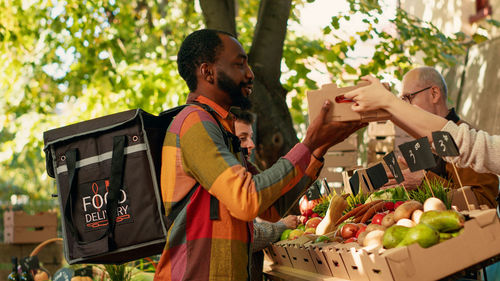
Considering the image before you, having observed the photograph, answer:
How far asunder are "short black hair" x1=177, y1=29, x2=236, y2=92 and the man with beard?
0.17 meters

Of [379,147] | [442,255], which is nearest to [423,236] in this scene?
[442,255]

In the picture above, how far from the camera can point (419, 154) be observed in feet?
8.59

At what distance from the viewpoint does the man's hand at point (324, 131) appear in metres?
2.35

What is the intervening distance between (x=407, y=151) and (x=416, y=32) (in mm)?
5110

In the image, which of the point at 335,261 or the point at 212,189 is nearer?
the point at 212,189

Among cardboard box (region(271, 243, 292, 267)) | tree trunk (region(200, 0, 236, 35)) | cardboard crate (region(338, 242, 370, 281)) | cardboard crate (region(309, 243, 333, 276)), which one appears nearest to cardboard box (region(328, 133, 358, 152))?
tree trunk (region(200, 0, 236, 35))

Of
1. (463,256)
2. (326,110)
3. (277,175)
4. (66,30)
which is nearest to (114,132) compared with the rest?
(277,175)

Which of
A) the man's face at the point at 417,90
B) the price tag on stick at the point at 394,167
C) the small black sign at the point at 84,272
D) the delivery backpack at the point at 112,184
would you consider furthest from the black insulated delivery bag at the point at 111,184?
the man's face at the point at 417,90

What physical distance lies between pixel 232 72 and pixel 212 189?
555mm

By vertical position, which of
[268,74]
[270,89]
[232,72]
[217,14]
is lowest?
[232,72]

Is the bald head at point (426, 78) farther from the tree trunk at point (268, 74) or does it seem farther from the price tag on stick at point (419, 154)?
the price tag on stick at point (419, 154)

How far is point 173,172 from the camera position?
2268mm

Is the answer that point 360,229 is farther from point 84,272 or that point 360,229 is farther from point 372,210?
point 84,272

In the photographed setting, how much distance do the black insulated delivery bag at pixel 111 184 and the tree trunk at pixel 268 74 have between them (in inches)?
140
